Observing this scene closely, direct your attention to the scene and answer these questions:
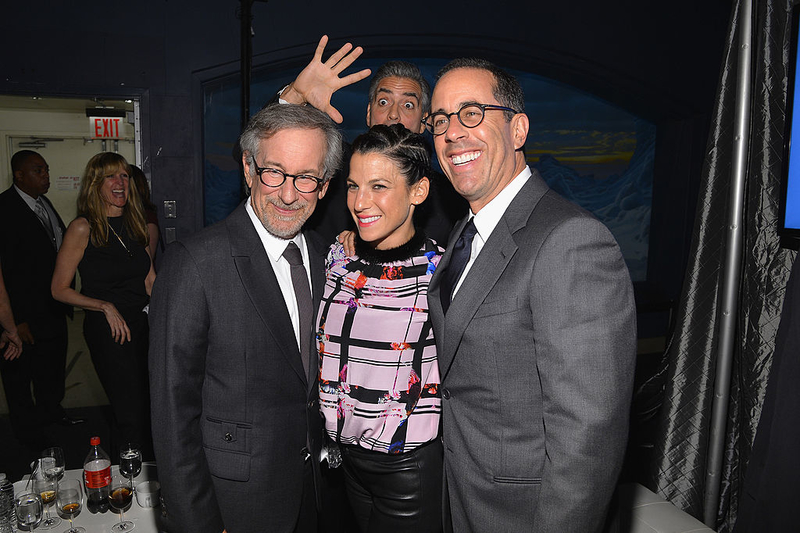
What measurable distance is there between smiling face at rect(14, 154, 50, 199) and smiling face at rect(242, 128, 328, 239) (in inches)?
131

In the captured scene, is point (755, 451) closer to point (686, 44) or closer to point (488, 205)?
point (488, 205)

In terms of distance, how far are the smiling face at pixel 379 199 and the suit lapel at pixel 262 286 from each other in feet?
1.22

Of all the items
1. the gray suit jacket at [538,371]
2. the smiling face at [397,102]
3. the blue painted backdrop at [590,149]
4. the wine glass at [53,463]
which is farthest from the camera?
the blue painted backdrop at [590,149]

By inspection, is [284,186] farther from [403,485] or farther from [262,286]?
[403,485]

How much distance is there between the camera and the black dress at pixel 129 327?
3473mm

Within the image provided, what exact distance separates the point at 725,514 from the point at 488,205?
6.08ft

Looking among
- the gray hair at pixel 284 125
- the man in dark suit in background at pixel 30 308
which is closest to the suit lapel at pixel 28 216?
the man in dark suit in background at pixel 30 308

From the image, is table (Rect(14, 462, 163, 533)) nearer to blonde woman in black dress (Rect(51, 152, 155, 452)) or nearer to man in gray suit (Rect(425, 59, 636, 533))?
man in gray suit (Rect(425, 59, 636, 533))

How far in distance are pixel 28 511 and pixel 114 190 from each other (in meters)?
2.44

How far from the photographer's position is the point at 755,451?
5.55 ft

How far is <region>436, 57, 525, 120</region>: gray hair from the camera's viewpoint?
1.55 meters

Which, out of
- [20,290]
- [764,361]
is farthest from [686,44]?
[20,290]

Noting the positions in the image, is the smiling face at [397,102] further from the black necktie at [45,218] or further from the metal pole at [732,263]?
the black necktie at [45,218]

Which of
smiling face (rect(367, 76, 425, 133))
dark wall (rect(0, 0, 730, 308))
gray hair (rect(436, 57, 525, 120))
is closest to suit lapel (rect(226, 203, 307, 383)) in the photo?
gray hair (rect(436, 57, 525, 120))
